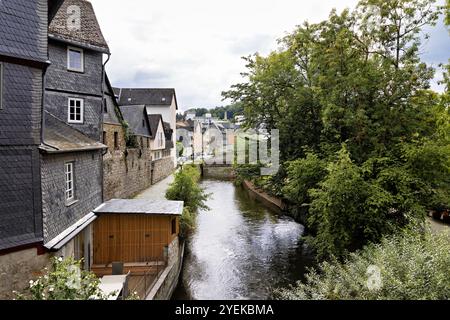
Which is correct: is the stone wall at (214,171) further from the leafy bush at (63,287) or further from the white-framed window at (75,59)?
the leafy bush at (63,287)

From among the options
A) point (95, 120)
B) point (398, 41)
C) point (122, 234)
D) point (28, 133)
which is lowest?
point (122, 234)

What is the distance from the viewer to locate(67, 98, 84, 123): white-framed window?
40.1 feet

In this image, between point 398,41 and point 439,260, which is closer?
point 439,260

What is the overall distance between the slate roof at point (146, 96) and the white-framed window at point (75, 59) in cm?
3289

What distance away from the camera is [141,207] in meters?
12.3

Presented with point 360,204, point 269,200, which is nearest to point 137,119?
point 269,200

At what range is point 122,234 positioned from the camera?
12062 mm

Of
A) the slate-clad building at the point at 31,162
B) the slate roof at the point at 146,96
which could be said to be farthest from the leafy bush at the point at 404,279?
the slate roof at the point at 146,96

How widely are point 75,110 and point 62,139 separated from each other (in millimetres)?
2674

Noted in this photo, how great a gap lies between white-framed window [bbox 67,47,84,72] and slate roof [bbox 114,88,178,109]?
32.9m

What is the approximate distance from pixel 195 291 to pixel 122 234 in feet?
11.1

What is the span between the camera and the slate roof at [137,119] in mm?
26519

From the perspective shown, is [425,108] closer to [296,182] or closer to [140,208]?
[296,182]
